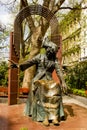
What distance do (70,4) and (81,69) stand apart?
Answer: 5.15 meters

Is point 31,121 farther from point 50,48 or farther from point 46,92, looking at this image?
point 50,48

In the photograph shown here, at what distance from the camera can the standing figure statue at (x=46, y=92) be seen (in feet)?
25.5

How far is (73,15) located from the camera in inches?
971

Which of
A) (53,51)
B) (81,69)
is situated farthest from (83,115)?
(81,69)

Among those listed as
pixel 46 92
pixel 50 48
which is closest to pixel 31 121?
pixel 46 92

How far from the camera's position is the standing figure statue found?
7.77 metres

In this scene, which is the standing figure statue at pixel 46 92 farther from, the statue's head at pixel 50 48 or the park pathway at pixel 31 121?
the park pathway at pixel 31 121

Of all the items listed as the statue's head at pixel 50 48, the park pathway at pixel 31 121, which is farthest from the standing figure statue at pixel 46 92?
the park pathway at pixel 31 121

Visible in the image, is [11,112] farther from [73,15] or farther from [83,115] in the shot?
[73,15]

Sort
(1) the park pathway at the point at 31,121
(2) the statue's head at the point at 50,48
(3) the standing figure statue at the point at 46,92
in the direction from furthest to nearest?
(2) the statue's head at the point at 50,48
(3) the standing figure statue at the point at 46,92
(1) the park pathway at the point at 31,121

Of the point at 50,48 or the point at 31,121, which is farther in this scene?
the point at 50,48

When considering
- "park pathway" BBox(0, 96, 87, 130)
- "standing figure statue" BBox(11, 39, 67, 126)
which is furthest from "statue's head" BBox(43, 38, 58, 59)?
"park pathway" BBox(0, 96, 87, 130)

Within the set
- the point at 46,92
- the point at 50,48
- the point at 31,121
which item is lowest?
the point at 31,121

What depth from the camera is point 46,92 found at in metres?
7.94
